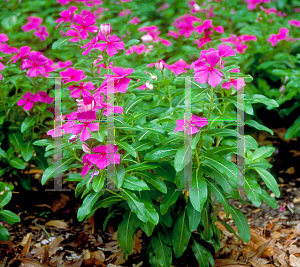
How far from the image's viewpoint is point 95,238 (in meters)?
2.28

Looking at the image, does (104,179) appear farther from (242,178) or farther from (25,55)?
(25,55)

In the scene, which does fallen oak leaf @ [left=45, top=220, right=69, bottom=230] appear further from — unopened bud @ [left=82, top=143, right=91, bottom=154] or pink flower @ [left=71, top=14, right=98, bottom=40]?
pink flower @ [left=71, top=14, right=98, bottom=40]

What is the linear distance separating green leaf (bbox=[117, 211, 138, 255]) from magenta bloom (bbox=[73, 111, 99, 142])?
64 cm

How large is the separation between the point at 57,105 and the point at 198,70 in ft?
3.32

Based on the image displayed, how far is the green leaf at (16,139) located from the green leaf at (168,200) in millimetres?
1209

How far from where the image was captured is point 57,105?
79.4 inches

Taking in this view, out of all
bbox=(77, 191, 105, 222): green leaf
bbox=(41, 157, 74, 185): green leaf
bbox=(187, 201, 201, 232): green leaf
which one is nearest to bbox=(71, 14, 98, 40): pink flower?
bbox=(41, 157, 74, 185): green leaf

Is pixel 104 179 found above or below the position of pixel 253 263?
above

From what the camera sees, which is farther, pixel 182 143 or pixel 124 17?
pixel 124 17

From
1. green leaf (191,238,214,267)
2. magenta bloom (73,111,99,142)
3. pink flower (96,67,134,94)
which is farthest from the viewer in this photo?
green leaf (191,238,214,267)

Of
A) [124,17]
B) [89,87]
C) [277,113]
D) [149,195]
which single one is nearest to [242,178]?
[149,195]

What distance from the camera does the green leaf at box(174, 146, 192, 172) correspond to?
1.45 meters

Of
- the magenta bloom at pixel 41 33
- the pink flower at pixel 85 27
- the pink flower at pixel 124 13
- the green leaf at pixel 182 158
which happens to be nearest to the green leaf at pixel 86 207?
the green leaf at pixel 182 158

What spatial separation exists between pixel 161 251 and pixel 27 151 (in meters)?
1.20
